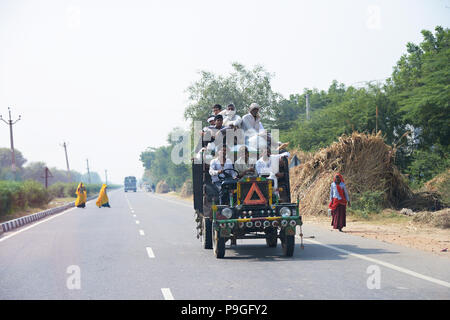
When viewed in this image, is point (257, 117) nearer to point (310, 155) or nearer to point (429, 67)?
point (310, 155)

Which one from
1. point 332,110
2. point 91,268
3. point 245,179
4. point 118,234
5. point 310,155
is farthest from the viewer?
point 332,110

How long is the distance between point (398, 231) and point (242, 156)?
743 centimetres

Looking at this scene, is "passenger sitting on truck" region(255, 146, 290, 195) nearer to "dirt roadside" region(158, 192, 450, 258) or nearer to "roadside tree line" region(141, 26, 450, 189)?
"dirt roadside" region(158, 192, 450, 258)

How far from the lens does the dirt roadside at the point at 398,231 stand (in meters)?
13.2

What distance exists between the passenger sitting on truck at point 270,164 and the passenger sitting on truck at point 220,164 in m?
0.58

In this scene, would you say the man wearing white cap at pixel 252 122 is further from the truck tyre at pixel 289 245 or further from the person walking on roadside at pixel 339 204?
Answer: the person walking on roadside at pixel 339 204

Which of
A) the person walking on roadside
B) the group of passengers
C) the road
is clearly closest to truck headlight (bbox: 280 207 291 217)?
the group of passengers

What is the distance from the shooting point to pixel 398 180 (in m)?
23.9

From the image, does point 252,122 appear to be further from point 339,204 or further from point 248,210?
point 339,204

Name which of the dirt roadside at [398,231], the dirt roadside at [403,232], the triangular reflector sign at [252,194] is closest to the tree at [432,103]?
the dirt roadside at [398,231]

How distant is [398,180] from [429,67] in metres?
6.91

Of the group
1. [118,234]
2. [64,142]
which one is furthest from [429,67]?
[64,142]

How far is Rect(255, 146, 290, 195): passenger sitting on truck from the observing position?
11.6 meters
